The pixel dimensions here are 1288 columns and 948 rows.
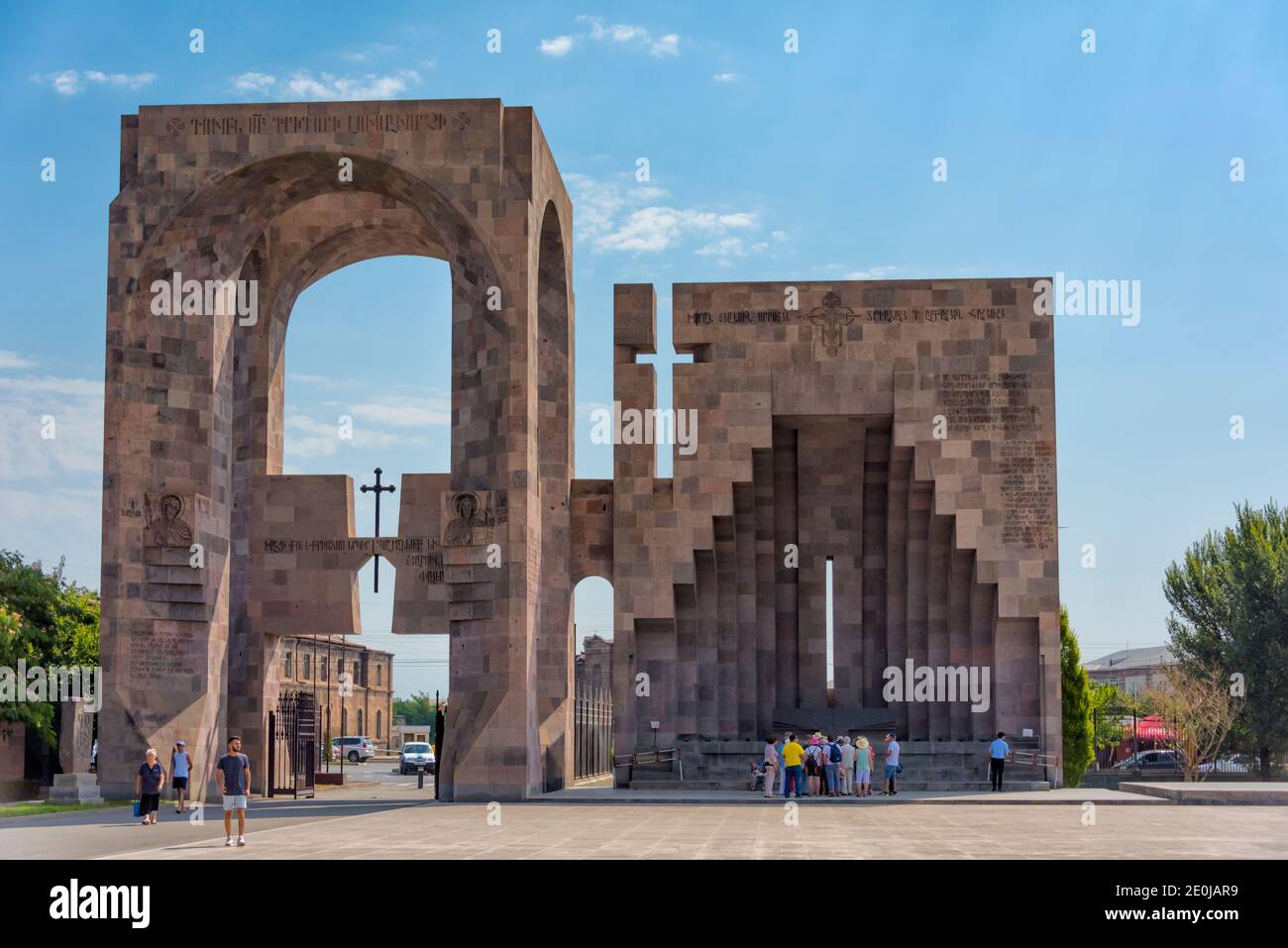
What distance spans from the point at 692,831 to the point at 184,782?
408 inches

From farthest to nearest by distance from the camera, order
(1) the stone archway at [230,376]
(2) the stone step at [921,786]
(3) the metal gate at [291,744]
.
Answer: (3) the metal gate at [291,744], (2) the stone step at [921,786], (1) the stone archway at [230,376]

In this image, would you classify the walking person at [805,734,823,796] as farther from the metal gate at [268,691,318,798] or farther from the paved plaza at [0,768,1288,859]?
the metal gate at [268,691,318,798]

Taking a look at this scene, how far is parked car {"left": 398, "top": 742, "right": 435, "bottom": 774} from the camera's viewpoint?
52.4 m

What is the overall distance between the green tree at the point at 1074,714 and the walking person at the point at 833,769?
13057mm

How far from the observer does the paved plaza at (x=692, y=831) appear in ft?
55.6

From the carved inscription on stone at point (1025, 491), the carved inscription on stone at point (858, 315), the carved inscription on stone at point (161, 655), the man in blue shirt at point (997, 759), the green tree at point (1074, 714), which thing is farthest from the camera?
the green tree at point (1074, 714)

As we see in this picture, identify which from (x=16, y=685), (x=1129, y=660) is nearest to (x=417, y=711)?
(x=1129, y=660)

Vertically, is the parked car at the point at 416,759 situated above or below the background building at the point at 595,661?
below

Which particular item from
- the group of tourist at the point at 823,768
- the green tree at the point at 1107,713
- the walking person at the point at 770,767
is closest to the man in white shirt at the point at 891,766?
the group of tourist at the point at 823,768

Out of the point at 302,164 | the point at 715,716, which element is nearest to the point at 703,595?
the point at 715,716

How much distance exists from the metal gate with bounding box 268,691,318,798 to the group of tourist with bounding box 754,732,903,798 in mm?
9692

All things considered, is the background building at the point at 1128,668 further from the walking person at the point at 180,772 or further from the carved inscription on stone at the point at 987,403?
Result: the walking person at the point at 180,772

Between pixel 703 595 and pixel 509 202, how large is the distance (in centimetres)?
1083
